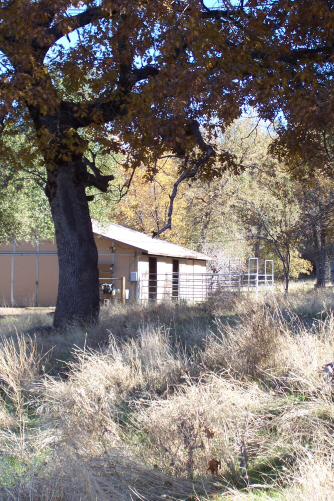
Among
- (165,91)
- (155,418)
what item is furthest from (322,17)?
(155,418)

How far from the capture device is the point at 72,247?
37.1ft

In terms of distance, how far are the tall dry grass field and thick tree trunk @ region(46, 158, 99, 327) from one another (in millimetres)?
3533

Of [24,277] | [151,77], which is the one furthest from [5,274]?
[151,77]

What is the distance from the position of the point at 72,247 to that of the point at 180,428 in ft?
24.4

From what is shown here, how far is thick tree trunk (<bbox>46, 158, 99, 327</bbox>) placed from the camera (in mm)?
11312

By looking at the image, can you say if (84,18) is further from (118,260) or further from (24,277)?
(24,277)

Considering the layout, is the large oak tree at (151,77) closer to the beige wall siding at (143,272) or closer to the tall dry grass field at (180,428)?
the tall dry grass field at (180,428)

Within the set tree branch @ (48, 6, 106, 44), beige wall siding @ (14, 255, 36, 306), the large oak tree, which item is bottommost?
beige wall siding @ (14, 255, 36, 306)

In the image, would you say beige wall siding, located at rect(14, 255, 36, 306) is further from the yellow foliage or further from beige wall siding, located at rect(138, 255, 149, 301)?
the yellow foliage

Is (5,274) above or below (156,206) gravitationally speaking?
below

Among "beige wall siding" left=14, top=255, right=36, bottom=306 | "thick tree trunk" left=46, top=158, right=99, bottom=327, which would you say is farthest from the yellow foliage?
"thick tree trunk" left=46, top=158, right=99, bottom=327

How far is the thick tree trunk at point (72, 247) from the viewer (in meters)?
11.3

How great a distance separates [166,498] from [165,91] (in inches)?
247

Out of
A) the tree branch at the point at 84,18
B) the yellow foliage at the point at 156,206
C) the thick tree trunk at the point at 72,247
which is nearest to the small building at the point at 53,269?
the yellow foliage at the point at 156,206
